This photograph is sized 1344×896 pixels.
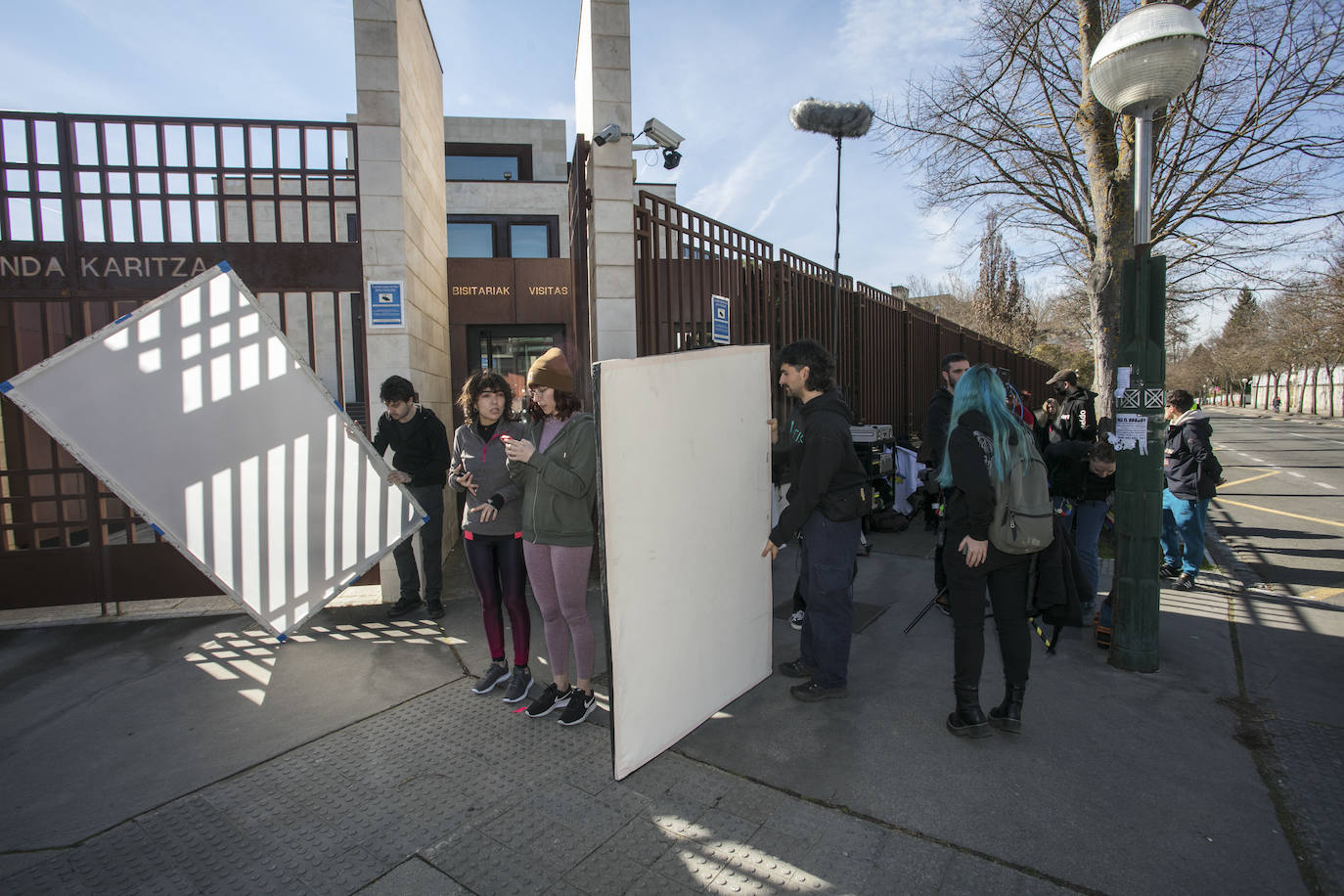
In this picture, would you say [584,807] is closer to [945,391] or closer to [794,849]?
[794,849]

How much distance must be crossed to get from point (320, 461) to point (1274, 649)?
6384 millimetres

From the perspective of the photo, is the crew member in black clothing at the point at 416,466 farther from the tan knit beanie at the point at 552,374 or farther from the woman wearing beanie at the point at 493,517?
the tan knit beanie at the point at 552,374

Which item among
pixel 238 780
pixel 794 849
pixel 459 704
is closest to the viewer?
pixel 794 849

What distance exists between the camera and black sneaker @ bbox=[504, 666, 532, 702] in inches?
145

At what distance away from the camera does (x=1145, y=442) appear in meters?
3.86

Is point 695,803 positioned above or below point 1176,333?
below

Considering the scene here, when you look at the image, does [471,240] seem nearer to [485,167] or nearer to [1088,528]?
[485,167]

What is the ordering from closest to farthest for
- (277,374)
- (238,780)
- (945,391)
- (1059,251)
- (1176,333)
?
(238,780) < (277,374) < (945,391) < (1059,251) < (1176,333)

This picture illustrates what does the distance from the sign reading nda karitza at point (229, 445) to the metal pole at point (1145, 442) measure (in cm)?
465

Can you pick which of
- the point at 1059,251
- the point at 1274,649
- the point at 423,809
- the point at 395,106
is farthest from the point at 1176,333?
the point at 423,809

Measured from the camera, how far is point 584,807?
272 centimetres

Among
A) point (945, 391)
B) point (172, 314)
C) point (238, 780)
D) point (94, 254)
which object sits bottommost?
point (238, 780)

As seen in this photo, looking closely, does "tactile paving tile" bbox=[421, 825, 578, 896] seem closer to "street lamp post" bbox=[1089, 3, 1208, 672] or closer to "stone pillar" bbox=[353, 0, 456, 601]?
"stone pillar" bbox=[353, 0, 456, 601]

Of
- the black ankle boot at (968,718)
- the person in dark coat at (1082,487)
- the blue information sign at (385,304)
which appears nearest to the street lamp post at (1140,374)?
the person in dark coat at (1082,487)
